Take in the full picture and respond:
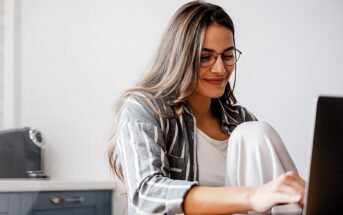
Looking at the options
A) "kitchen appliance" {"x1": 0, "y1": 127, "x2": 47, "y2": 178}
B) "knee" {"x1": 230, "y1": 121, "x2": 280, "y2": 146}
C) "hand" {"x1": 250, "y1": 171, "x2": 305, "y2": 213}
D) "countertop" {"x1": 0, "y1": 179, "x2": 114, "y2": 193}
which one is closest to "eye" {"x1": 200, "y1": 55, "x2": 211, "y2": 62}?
"knee" {"x1": 230, "y1": 121, "x2": 280, "y2": 146}

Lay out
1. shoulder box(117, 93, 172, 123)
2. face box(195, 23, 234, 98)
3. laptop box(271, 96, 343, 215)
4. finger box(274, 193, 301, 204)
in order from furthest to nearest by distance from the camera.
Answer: face box(195, 23, 234, 98), shoulder box(117, 93, 172, 123), finger box(274, 193, 301, 204), laptop box(271, 96, 343, 215)

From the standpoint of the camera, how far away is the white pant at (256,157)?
3.93 ft

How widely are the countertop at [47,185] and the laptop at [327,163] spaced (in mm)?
1420

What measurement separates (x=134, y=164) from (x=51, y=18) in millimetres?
1548

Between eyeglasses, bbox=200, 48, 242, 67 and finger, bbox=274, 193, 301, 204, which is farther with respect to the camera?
eyeglasses, bbox=200, 48, 242, 67

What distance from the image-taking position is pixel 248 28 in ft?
7.44

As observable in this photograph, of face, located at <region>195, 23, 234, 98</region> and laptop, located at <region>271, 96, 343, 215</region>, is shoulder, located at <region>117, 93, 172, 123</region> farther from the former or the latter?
laptop, located at <region>271, 96, 343, 215</region>

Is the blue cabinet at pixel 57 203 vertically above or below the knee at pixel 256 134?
below

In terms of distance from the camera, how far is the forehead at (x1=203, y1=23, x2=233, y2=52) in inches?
56.5

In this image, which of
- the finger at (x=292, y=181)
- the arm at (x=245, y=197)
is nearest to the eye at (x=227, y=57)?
the arm at (x=245, y=197)

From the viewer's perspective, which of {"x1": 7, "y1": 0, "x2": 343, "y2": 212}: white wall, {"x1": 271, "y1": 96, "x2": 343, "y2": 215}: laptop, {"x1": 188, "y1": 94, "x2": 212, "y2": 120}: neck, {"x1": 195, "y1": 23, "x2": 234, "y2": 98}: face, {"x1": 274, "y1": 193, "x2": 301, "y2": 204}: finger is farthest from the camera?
{"x1": 7, "y1": 0, "x2": 343, "y2": 212}: white wall

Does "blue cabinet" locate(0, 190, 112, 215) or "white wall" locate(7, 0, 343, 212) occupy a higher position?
"white wall" locate(7, 0, 343, 212)

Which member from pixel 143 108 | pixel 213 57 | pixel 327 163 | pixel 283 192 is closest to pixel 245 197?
pixel 283 192

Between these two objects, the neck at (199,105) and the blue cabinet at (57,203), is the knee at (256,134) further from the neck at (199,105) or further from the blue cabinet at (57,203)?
the blue cabinet at (57,203)
